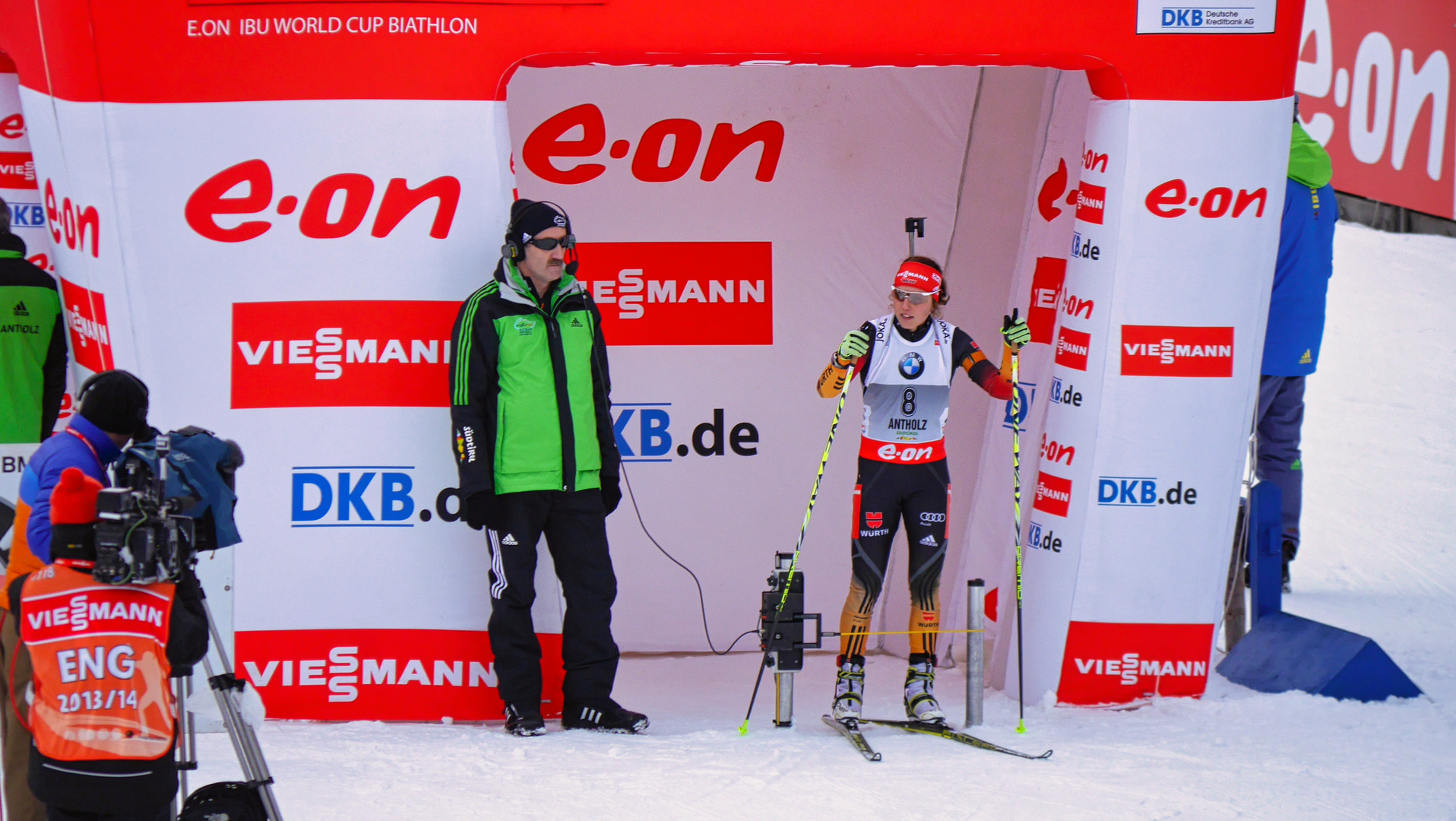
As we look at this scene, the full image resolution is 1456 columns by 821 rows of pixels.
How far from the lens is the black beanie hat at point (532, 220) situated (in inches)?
185

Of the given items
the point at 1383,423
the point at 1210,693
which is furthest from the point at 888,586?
the point at 1383,423

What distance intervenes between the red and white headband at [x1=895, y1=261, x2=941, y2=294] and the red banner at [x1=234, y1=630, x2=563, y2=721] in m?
1.90

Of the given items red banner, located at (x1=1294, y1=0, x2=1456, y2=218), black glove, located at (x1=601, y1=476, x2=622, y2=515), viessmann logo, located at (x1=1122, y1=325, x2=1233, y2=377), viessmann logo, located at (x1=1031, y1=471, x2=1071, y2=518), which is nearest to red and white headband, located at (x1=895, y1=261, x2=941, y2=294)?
viessmann logo, located at (x1=1122, y1=325, x2=1233, y2=377)

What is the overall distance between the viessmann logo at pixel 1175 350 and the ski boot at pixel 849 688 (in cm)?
143

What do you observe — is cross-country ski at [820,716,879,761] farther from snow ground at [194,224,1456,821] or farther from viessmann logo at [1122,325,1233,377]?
viessmann logo at [1122,325,1233,377]

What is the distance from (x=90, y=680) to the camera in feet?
9.76

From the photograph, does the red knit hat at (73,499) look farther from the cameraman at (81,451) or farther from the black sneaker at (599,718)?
the black sneaker at (599,718)

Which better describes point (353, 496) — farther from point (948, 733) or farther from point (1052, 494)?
point (1052, 494)

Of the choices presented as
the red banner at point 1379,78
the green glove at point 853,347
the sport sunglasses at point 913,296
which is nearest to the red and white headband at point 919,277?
the sport sunglasses at point 913,296

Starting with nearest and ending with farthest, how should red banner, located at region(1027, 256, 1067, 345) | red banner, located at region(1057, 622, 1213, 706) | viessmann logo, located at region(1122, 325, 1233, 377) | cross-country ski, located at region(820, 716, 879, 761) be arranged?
1. cross-country ski, located at region(820, 716, 879, 761)
2. viessmann logo, located at region(1122, 325, 1233, 377)
3. red banner, located at region(1057, 622, 1213, 706)
4. red banner, located at region(1027, 256, 1067, 345)

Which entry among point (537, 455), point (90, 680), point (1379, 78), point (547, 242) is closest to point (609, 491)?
point (537, 455)

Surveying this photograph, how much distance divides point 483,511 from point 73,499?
1.88 meters

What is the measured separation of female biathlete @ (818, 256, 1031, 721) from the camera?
4.96 metres

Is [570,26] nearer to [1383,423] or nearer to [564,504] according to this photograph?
[564,504]
